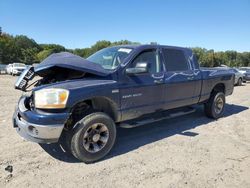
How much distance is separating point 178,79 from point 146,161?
2.20 meters

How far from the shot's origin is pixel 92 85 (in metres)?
3.98

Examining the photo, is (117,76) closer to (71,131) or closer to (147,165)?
(71,131)

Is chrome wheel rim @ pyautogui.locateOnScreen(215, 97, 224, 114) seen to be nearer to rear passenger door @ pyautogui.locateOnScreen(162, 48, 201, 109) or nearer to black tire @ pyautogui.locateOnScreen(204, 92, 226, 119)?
black tire @ pyautogui.locateOnScreen(204, 92, 226, 119)

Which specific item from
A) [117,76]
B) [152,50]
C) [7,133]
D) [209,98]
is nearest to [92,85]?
[117,76]

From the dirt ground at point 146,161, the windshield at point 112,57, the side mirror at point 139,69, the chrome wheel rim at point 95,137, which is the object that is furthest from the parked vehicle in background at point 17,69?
the chrome wheel rim at point 95,137

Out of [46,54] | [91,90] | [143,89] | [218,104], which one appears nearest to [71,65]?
[91,90]

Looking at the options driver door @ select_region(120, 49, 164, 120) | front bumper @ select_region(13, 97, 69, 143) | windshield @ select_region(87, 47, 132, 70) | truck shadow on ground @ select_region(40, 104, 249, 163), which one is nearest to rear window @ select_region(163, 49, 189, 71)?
driver door @ select_region(120, 49, 164, 120)

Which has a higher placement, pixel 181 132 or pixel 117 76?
pixel 117 76

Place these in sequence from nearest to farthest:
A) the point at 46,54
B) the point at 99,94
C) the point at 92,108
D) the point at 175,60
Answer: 1. the point at 99,94
2. the point at 92,108
3. the point at 175,60
4. the point at 46,54

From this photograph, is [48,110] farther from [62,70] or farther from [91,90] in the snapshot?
[62,70]

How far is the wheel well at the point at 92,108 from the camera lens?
13.5ft

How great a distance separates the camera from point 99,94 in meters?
4.05

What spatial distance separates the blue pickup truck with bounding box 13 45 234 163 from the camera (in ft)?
12.1

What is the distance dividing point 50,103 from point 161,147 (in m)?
2.31
